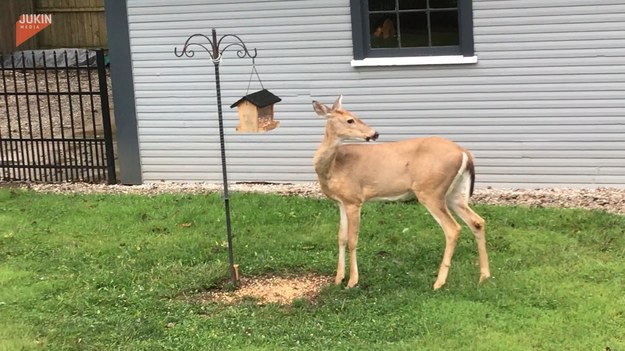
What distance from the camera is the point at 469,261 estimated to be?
20.3 feet

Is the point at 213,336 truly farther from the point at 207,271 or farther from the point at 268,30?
the point at 268,30

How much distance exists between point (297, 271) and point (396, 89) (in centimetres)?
325

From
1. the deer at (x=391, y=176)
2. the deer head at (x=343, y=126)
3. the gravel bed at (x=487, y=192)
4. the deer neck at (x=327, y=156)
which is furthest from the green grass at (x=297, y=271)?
the deer head at (x=343, y=126)

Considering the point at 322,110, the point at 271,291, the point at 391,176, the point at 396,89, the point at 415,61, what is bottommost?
the point at 271,291

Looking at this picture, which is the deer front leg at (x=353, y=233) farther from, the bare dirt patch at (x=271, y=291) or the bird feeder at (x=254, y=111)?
the bird feeder at (x=254, y=111)

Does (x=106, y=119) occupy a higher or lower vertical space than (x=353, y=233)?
higher

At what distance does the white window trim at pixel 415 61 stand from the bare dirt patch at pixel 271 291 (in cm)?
334

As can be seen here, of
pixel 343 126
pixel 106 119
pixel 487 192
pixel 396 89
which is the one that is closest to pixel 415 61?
pixel 396 89

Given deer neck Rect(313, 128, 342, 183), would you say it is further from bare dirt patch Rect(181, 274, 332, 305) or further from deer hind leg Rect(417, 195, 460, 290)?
bare dirt patch Rect(181, 274, 332, 305)

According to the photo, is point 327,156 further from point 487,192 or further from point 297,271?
point 487,192

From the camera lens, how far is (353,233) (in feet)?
18.5

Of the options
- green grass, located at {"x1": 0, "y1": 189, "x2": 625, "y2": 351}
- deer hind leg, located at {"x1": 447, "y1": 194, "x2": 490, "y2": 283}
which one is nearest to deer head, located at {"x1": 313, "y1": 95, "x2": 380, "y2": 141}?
deer hind leg, located at {"x1": 447, "y1": 194, "x2": 490, "y2": 283}

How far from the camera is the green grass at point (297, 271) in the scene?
4871 mm

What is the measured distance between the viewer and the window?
8539 millimetres
